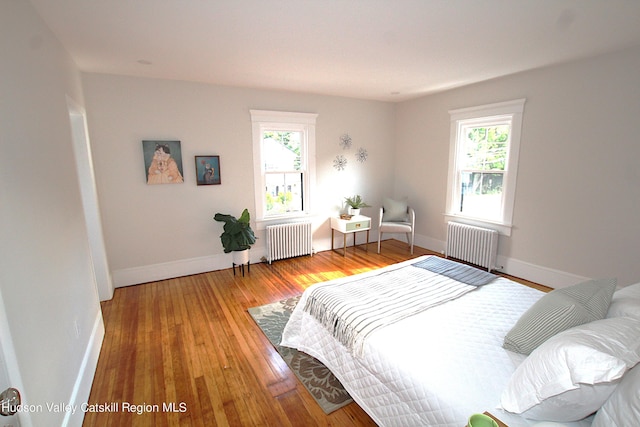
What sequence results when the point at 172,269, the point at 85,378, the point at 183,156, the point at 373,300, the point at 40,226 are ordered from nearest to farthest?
1. the point at 40,226
2. the point at 85,378
3. the point at 373,300
4. the point at 183,156
5. the point at 172,269

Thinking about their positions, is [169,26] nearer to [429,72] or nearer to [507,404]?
[429,72]

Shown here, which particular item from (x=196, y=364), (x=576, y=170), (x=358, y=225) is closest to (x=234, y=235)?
(x=196, y=364)

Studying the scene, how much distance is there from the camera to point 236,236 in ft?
13.2

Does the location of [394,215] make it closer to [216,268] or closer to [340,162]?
[340,162]

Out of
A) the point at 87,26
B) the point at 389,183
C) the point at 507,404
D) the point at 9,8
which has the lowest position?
the point at 507,404

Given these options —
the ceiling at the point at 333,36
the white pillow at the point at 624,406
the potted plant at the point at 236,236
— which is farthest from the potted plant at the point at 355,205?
the white pillow at the point at 624,406

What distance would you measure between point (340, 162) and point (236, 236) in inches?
88.0

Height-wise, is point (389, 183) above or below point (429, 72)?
below

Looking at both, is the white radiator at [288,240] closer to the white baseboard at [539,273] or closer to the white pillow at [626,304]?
the white baseboard at [539,273]

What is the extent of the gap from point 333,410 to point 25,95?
2.55 metres

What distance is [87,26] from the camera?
2281 millimetres

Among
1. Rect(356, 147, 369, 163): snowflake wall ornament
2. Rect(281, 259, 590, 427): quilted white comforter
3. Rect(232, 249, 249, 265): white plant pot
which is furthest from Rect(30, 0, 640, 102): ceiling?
Rect(232, 249, 249, 265): white plant pot

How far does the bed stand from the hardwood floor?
311mm

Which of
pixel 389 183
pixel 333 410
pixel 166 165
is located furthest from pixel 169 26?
pixel 389 183
